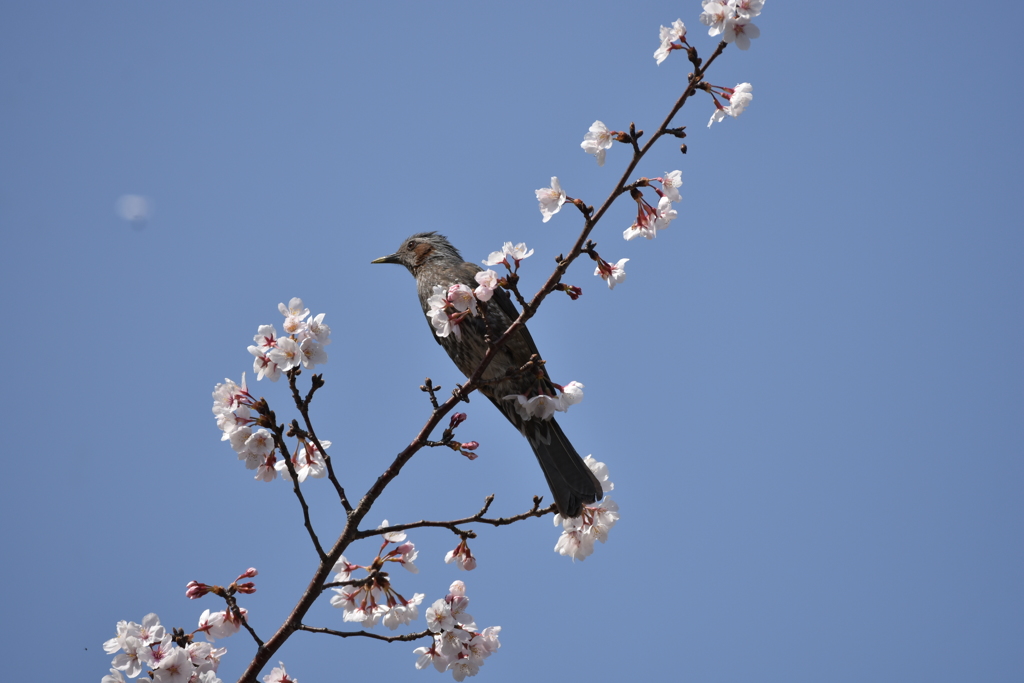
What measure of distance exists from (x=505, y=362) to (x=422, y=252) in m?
1.95

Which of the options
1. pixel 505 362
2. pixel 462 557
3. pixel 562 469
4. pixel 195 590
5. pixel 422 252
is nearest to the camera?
pixel 195 590

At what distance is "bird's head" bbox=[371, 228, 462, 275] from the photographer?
638 cm

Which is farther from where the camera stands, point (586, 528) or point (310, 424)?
point (586, 528)

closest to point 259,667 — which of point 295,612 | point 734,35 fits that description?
point 295,612

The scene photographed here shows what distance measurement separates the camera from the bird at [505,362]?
11.9ft

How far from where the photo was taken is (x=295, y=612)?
2664 mm

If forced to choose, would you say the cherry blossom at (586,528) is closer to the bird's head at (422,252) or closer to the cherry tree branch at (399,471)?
the cherry tree branch at (399,471)

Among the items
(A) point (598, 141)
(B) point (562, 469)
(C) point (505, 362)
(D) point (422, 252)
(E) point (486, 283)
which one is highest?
(D) point (422, 252)

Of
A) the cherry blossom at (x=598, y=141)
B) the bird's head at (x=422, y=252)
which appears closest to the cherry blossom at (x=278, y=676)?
the cherry blossom at (x=598, y=141)

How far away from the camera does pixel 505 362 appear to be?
498 centimetres

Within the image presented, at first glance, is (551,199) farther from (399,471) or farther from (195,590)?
(195,590)

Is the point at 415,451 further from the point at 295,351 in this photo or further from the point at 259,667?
the point at 259,667

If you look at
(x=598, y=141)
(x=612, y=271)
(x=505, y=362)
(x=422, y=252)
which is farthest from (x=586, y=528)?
(x=422, y=252)

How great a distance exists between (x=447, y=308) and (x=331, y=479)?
0.93 metres
